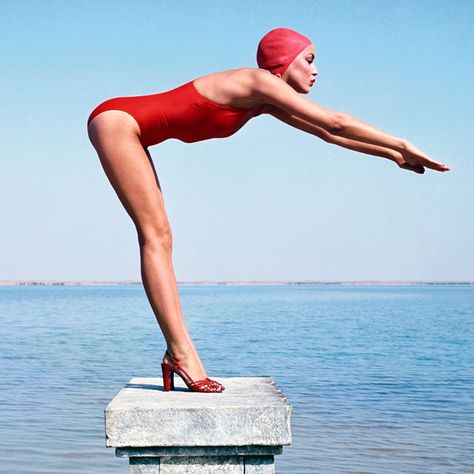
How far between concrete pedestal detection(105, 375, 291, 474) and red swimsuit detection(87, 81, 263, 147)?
1.32 meters

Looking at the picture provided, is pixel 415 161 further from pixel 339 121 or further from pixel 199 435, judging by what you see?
pixel 199 435

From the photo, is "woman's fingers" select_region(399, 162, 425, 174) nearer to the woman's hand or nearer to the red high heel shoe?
the woman's hand

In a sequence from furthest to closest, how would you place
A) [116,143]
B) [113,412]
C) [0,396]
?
1. [0,396]
2. [116,143]
3. [113,412]

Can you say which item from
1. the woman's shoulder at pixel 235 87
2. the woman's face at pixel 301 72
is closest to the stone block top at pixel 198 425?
the woman's shoulder at pixel 235 87

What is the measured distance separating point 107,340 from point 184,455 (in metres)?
28.8

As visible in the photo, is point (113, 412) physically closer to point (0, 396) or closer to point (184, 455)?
point (184, 455)

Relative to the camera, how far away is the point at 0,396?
16.2m

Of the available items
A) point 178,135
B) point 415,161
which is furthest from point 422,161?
point 178,135

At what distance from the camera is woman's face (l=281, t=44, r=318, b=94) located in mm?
4488

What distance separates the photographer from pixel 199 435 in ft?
12.2

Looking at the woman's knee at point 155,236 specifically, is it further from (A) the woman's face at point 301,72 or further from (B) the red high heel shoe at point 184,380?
(A) the woman's face at point 301,72

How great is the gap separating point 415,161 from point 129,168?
4.35 ft

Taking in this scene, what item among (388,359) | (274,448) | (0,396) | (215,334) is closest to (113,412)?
(274,448)

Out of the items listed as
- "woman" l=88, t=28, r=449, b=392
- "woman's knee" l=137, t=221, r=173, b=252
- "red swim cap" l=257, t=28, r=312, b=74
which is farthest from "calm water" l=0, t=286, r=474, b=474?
"red swim cap" l=257, t=28, r=312, b=74
